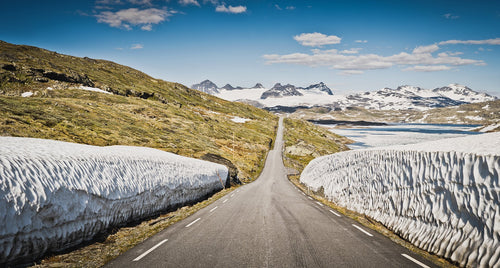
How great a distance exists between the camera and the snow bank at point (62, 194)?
646 centimetres

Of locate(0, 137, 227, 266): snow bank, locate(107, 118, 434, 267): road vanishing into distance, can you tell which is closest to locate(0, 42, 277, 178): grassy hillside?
locate(0, 137, 227, 266): snow bank

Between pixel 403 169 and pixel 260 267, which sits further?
pixel 403 169

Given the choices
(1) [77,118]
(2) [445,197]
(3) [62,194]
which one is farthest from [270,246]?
(1) [77,118]

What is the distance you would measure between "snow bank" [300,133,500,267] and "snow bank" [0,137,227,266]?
12.1 m

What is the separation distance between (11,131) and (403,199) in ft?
94.7

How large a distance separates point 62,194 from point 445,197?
12630 millimetres

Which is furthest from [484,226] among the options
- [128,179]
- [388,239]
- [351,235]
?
[128,179]

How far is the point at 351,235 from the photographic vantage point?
898 cm

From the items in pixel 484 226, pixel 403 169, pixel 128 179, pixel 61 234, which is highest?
pixel 403 169

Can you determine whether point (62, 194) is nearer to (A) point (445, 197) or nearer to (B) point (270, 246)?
(B) point (270, 246)

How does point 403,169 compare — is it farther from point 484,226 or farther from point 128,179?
point 128,179

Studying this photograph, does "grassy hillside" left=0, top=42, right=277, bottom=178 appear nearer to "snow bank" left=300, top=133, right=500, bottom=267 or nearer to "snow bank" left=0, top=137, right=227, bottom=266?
"snow bank" left=0, top=137, right=227, bottom=266

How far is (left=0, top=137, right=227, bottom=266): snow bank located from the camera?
21.2 ft

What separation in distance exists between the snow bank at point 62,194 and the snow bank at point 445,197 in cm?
1207
